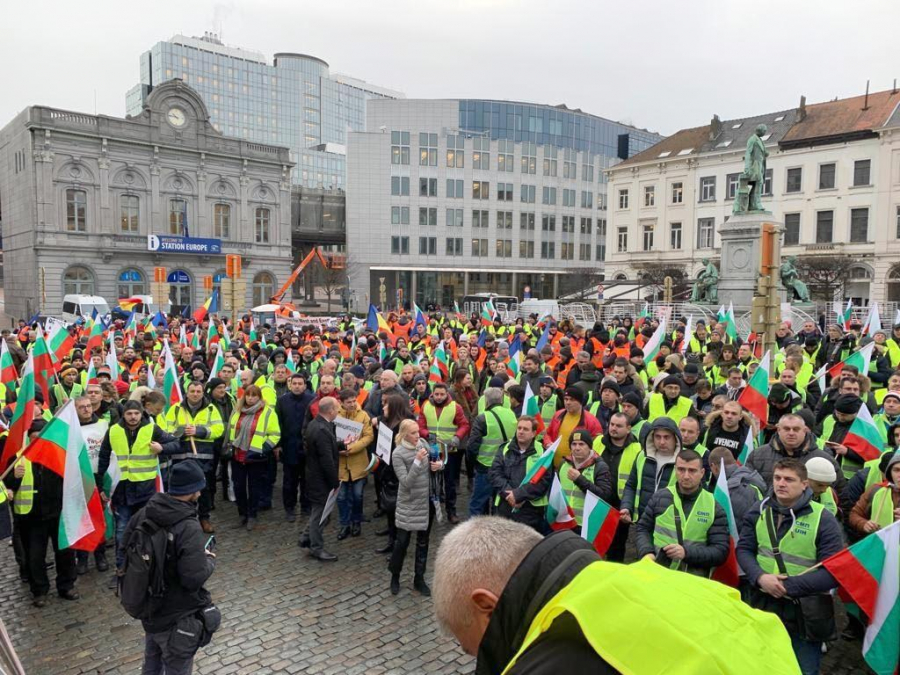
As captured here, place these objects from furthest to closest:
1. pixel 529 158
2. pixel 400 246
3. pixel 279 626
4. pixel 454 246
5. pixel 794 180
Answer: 1. pixel 529 158
2. pixel 454 246
3. pixel 400 246
4. pixel 794 180
5. pixel 279 626

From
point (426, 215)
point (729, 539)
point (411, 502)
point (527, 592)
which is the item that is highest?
point (426, 215)

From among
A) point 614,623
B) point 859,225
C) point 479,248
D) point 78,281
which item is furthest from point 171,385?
point 479,248

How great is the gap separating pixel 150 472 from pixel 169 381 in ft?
9.61

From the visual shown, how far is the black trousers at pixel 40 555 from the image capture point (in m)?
6.24

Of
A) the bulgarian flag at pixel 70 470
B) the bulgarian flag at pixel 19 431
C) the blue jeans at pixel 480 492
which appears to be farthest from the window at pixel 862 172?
the bulgarian flag at pixel 19 431

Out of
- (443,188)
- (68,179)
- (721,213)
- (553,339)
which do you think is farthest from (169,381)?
(443,188)

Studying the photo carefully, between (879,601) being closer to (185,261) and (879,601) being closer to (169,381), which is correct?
(169,381)

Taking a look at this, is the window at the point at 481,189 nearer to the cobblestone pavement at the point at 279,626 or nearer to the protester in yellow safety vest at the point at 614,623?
the cobblestone pavement at the point at 279,626

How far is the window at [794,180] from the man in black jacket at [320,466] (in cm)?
4812

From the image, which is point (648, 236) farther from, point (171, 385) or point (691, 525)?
point (691, 525)

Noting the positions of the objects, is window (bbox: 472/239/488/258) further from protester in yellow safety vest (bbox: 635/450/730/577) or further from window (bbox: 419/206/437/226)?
protester in yellow safety vest (bbox: 635/450/730/577)

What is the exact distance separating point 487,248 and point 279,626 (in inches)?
2430

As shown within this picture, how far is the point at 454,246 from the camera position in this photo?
6519cm

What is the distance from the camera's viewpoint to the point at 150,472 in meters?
6.74
